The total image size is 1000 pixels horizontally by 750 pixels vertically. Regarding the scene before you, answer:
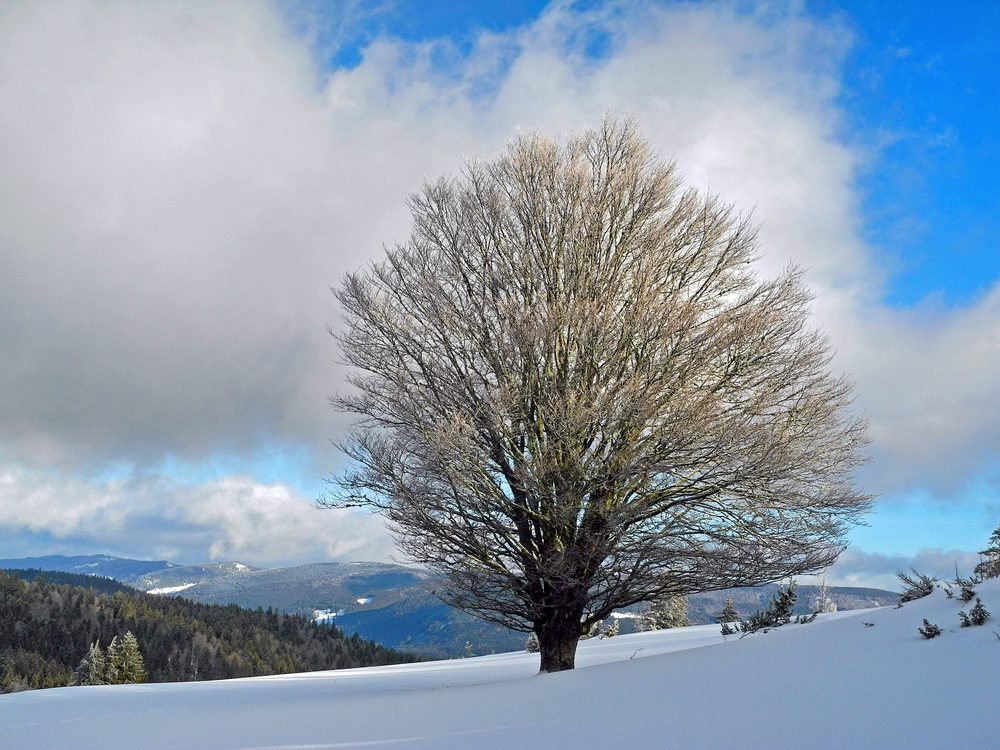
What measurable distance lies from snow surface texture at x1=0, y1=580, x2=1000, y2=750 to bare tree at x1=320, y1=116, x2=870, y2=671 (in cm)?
153

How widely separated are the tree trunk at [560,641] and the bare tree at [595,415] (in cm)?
3

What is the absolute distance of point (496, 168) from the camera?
34.6 ft

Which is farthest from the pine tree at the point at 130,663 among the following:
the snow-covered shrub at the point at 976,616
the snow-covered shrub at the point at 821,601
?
the snow-covered shrub at the point at 976,616

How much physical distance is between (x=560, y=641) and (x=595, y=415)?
339 centimetres

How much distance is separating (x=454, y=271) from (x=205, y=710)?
6.65m

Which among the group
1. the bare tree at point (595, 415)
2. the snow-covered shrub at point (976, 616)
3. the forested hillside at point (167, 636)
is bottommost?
the forested hillside at point (167, 636)

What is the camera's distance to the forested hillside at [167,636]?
Result: 86.6 m

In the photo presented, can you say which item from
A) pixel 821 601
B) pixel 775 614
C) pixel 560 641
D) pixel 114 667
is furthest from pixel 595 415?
pixel 114 667

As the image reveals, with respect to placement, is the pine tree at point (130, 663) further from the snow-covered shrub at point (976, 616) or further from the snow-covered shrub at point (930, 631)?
the snow-covered shrub at point (976, 616)

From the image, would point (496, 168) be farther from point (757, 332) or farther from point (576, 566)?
point (576, 566)

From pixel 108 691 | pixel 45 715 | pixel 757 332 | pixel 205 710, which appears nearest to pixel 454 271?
pixel 757 332

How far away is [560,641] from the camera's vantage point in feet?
30.0

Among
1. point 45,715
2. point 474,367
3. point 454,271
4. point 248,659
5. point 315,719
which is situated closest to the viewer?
point 315,719

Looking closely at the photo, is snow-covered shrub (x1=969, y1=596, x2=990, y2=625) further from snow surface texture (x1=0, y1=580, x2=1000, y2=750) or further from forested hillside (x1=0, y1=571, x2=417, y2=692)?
forested hillside (x1=0, y1=571, x2=417, y2=692)
